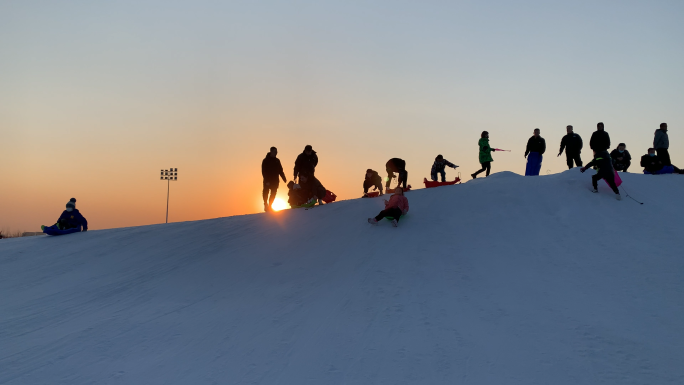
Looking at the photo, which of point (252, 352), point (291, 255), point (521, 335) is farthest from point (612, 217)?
point (252, 352)

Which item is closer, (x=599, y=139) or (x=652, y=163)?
(x=599, y=139)

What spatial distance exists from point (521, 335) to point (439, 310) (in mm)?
1177

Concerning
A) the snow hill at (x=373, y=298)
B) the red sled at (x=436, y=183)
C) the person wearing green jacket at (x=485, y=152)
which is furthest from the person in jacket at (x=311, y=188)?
the person wearing green jacket at (x=485, y=152)

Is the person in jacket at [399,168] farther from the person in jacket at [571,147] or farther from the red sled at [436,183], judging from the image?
the person in jacket at [571,147]

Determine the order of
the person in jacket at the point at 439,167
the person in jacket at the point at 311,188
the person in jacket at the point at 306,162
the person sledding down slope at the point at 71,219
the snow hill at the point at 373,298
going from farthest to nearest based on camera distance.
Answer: the person in jacket at the point at 439,167
the person sledding down slope at the point at 71,219
the person in jacket at the point at 311,188
the person in jacket at the point at 306,162
the snow hill at the point at 373,298

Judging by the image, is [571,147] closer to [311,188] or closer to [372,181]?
[372,181]

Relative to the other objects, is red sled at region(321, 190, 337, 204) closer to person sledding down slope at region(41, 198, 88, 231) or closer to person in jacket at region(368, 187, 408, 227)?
person in jacket at region(368, 187, 408, 227)

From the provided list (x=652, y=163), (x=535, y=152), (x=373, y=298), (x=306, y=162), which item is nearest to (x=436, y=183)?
(x=535, y=152)

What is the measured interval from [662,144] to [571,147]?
10.0 feet

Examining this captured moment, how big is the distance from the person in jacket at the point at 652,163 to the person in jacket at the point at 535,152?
3.56m

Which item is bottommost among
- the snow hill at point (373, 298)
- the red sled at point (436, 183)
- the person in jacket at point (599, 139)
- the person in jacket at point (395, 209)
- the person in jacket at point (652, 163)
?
the snow hill at point (373, 298)

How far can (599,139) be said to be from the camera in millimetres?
13211

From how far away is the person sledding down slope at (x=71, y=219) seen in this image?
14453 mm

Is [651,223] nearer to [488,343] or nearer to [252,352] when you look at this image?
[488,343]
